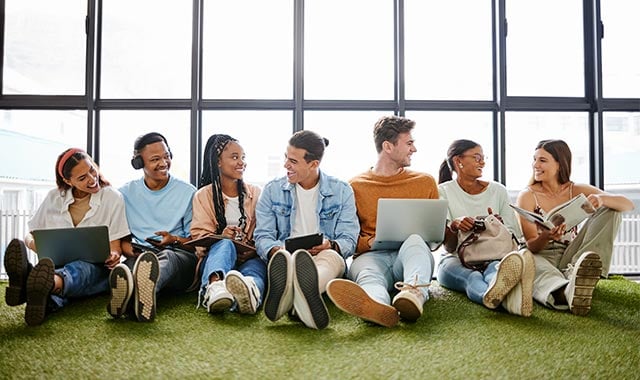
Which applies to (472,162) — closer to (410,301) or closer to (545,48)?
(410,301)

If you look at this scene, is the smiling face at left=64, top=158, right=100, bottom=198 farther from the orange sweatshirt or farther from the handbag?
the handbag

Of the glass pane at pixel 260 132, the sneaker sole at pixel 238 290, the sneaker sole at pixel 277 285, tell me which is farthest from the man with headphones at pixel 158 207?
the glass pane at pixel 260 132

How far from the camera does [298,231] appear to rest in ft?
7.50

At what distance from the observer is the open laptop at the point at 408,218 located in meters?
2.04

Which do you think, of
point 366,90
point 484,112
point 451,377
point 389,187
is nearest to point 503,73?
point 484,112

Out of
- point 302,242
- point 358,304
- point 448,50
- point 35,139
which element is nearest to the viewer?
point 358,304

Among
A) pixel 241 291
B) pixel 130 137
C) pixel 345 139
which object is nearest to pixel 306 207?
pixel 241 291

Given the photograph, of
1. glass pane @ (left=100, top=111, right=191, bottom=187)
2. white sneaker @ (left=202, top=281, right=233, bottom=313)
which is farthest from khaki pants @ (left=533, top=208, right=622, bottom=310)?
glass pane @ (left=100, top=111, right=191, bottom=187)

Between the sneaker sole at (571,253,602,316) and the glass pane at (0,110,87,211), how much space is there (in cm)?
313

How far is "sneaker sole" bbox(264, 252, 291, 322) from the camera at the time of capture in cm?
157

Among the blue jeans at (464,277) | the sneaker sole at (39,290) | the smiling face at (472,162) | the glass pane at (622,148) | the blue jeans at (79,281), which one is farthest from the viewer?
the glass pane at (622,148)

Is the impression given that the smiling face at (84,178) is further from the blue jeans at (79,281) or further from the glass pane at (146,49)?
the glass pane at (146,49)

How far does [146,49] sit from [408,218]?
2.47 m

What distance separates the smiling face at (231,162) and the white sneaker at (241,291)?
28.9 inches
